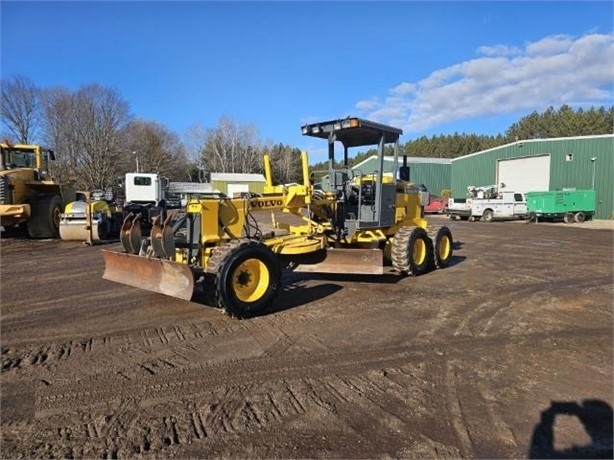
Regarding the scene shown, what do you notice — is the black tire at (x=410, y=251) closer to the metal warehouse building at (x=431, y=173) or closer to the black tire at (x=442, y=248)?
the black tire at (x=442, y=248)

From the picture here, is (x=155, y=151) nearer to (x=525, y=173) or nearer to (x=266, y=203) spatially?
(x=525, y=173)

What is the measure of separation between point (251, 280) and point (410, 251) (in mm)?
3704

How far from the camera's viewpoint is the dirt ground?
11.2 feet

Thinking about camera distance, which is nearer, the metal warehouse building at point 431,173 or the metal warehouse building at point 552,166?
the metal warehouse building at point 552,166

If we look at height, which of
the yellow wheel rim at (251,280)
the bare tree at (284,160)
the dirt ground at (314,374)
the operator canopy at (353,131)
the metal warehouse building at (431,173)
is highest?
the bare tree at (284,160)

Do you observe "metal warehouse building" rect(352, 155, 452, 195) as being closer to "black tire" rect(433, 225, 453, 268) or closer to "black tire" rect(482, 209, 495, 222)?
"black tire" rect(482, 209, 495, 222)

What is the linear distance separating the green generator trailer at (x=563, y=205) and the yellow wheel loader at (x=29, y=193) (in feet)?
79.2

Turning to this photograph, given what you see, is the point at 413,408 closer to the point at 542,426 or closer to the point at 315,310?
the point at 542,426

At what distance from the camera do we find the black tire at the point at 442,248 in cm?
1004

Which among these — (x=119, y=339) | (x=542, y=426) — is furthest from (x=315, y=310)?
(x=542, y=426)

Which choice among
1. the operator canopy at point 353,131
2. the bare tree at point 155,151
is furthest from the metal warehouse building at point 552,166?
the bare tree at point 155,151

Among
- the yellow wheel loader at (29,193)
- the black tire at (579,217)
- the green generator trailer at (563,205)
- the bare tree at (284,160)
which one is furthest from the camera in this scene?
the bare tree at (284,160)

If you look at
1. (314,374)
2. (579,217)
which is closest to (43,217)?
(314,374)

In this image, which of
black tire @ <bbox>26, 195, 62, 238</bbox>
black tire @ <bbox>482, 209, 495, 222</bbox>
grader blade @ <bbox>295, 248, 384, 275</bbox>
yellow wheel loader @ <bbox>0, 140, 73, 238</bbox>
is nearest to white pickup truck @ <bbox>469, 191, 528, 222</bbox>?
black tire @ <bbox>482, 209, 495, 222</bbox>
